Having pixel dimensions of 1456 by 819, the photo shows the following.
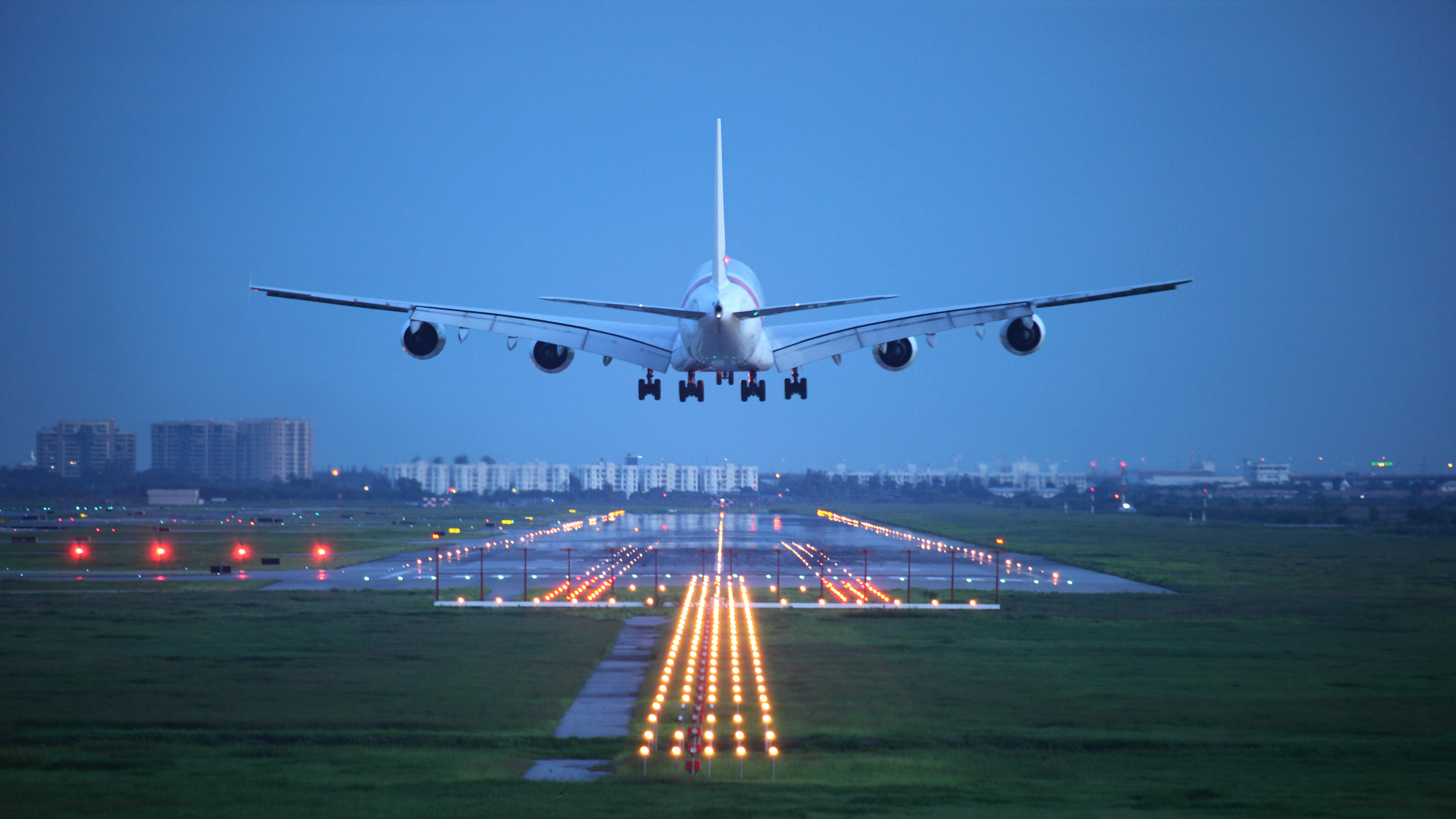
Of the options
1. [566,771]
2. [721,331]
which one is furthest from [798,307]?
[566,771]

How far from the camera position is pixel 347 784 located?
23094mm

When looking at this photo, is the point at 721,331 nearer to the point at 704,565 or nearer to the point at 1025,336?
the point at 1025,336

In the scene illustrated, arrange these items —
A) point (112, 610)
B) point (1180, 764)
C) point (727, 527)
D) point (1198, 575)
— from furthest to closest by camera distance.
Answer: point (727, 527) < point (1198, 575) < point (112, 610) < point (1180, 764)

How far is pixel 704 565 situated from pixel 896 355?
3108cm

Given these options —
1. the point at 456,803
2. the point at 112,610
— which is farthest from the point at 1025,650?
the point at 112,610

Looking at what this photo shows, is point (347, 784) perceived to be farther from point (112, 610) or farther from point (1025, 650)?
point (112, 610)

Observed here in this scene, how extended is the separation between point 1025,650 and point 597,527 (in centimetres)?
8932

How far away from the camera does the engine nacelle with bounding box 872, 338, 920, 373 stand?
41781 millimetres

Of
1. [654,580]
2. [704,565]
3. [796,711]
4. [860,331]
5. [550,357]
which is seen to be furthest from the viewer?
[704,565]

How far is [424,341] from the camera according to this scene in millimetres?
35125

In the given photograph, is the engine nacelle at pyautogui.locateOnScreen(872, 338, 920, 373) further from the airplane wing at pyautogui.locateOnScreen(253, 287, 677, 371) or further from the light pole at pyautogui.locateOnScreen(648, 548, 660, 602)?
the light pole at pyautogui.locateOnScreen(648, 548, 660, 602)

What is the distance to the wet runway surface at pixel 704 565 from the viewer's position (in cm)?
6256

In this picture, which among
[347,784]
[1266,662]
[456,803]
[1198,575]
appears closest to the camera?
[456,803]

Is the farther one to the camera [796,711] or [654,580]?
[654,580]
